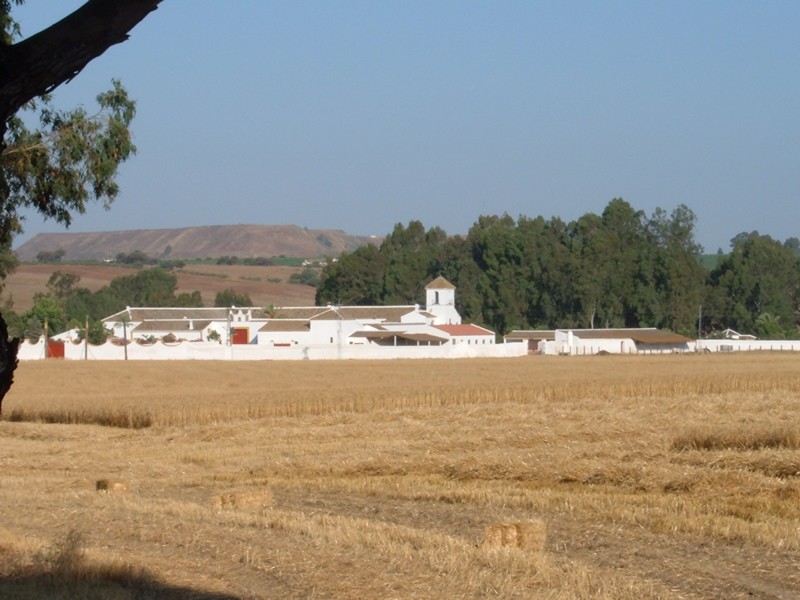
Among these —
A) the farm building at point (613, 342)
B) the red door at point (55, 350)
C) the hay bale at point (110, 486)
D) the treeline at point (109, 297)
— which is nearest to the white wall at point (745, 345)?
the farm building at point (613, 342)

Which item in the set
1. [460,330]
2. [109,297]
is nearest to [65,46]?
[460,330]

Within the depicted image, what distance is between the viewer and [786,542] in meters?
12.2

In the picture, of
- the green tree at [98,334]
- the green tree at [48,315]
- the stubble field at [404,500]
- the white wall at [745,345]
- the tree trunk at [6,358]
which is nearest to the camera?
the tree trunk at [6,358]

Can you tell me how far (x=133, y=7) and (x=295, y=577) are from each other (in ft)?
15.6

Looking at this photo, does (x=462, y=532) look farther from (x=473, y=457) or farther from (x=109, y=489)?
(x=473, y=457)

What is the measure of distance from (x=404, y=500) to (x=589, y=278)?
109 metres

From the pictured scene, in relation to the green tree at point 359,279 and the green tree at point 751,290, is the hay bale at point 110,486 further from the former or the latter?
the green tree at point 359,279

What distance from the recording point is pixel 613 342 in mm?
109688

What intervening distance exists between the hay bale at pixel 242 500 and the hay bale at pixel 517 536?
13.9 feet

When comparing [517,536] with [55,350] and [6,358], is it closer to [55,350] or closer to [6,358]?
[6,358]

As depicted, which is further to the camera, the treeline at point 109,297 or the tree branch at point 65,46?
the treeline at point 109,297

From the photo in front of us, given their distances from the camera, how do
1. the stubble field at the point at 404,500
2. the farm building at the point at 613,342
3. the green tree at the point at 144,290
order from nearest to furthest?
the stubble field at the point at 404,500
the farm building at the point at 613,342
the green tree at the point at 144,290

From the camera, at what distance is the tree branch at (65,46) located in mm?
6250

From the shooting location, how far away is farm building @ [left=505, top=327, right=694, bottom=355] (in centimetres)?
10875
